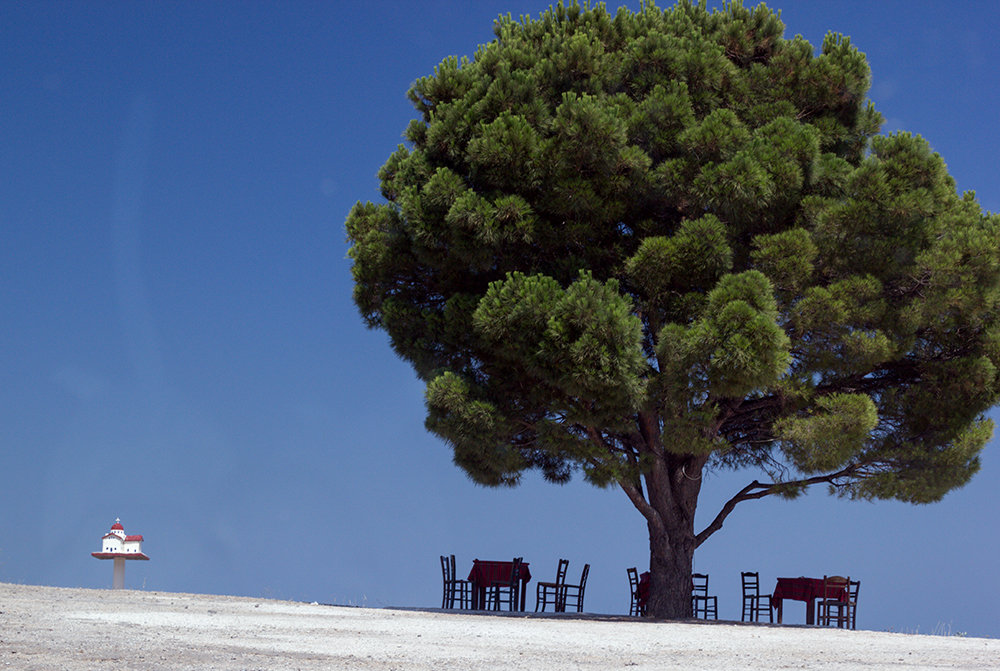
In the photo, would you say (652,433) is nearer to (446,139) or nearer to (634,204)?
(634,204)

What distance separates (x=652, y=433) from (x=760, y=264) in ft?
10.3

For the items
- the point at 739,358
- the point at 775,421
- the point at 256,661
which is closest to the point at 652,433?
the point at 775,421

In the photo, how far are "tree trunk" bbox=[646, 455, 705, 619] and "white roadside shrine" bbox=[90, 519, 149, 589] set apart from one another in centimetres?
812

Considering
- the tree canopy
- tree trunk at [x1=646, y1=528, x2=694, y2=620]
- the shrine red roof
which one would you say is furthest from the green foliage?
the shrine red roof

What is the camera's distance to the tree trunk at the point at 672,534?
14.1m

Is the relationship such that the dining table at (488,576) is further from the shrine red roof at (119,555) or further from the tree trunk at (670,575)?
the shrine red roof at (119,555)

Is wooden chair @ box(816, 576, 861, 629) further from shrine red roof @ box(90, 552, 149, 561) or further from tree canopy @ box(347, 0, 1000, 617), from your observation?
shrine red roof @ box(90, 552, 149, 561)

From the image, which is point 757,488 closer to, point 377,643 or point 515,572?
point 515,572

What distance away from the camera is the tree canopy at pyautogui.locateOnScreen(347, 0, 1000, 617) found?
1253cm

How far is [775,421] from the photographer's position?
13.9 metres

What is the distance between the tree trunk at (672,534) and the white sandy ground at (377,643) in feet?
11.1

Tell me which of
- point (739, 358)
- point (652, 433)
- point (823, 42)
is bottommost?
point (652, 433)

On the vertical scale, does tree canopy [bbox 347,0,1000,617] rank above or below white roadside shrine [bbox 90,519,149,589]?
above

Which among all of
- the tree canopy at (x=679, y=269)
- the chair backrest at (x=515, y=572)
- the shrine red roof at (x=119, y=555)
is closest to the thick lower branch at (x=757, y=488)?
the tree canopy at (x=679, y=269)
